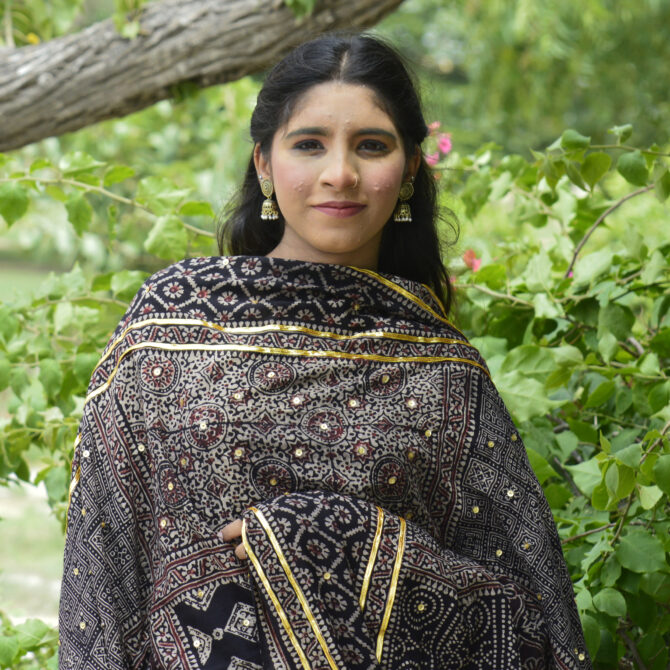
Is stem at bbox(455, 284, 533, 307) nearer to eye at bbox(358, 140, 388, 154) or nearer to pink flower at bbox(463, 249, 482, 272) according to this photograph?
pink flower at bbox(463, 249, 482, 272)

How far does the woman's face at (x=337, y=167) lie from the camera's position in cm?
161

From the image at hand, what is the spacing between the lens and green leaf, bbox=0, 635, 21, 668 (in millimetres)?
2117

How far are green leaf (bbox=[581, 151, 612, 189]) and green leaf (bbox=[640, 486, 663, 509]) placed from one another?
69 centimetres

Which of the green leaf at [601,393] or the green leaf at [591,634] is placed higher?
the green leaf at [601,393]

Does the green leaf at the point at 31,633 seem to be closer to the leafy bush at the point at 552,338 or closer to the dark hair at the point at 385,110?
the leafy bush at the point at 552,338

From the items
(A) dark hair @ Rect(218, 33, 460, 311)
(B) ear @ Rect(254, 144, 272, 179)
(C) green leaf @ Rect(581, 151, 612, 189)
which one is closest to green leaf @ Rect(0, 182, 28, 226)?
(A) dark hair @ Rect(218, 33, 460, 311)

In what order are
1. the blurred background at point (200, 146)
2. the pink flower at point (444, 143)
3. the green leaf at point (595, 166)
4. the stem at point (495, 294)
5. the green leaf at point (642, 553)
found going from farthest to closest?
the pink flower at point (444, 143), the blurred background at point (200, 146), the stem at point (495, 294), the green leaf at point (595, 166), the green leaf at point (642, 553)

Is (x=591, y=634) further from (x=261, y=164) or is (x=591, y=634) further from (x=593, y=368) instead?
(x=261, y=164)

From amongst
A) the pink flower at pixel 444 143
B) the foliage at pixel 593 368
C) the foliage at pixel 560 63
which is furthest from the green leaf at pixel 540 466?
the foliage at pixel 560 63

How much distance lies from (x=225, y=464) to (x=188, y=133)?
4.81 meters

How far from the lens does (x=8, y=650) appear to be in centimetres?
212

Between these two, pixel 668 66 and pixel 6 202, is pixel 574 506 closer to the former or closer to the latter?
pixel 6 202

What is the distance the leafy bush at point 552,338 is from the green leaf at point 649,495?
2.5 inches

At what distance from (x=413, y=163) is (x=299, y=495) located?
645 mm
